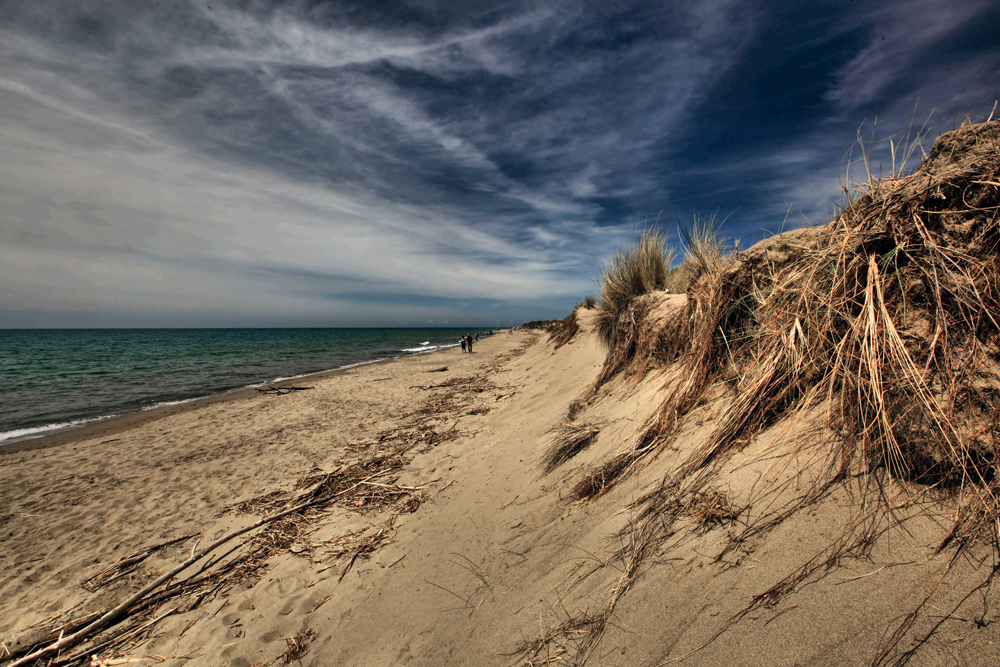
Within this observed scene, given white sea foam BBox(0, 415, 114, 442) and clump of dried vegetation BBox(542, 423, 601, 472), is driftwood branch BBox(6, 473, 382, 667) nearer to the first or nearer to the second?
clump of dried vegetation BBox(542, 423, 601, 472)

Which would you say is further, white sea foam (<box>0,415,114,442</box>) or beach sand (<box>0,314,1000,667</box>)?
white sea foam (<box>0,415,114,442</box>)

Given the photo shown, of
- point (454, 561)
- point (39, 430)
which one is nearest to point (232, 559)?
point (454, 561)

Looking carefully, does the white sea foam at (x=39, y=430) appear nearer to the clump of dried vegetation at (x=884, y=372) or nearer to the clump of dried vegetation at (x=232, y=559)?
the clump of dried vegetation at (x=232, y=559)

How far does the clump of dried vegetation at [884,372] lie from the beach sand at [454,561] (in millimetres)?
81

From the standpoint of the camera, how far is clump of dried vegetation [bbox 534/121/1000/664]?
153 centimetres

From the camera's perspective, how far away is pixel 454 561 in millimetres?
3049

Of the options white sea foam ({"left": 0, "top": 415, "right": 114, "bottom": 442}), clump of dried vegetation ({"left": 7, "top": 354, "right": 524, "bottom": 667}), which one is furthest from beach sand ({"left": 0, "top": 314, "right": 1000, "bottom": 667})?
white sea foam ({"left": 0, "top": 415, "right": 114, "bottom": 442})

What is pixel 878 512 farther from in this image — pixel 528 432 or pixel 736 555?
pixel 528 432

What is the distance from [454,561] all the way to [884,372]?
311cm

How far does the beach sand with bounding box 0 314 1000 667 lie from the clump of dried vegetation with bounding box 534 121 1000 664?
8cm

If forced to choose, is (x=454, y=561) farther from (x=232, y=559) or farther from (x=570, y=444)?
(x=232, y=559)

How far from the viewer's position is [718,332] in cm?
329

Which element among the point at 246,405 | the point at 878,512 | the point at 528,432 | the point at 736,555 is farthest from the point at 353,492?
the point at 246,405

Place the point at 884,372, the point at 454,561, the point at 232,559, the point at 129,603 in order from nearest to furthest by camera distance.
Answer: the point at 884,372 → the point at 454,561 → the point at 129,603 → the point at 232,559
